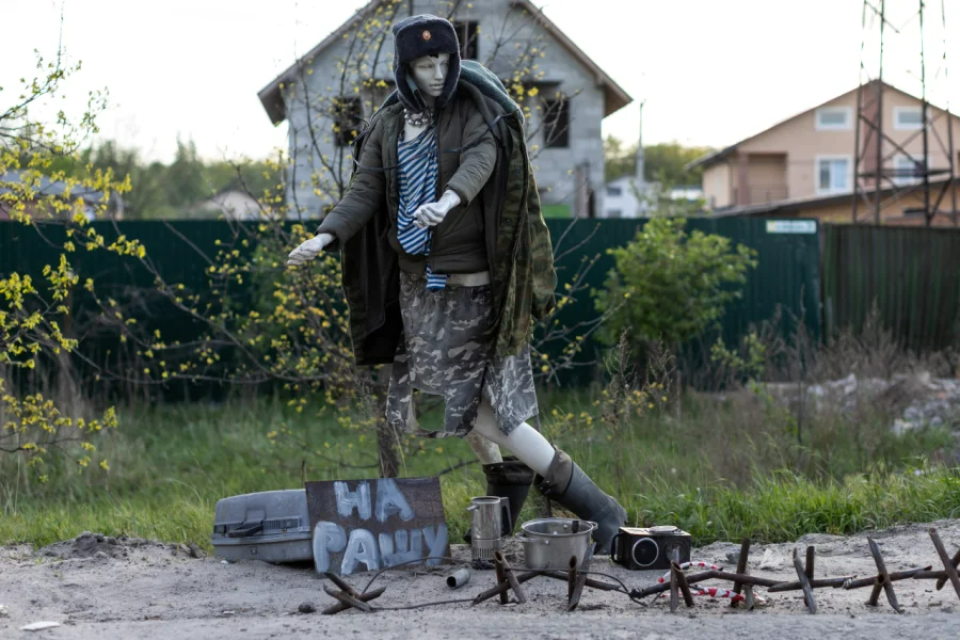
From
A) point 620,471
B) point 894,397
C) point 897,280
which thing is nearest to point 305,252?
point 620,471

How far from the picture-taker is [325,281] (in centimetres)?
604

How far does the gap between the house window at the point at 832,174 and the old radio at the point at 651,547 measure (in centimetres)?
4480

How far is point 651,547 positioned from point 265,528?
59.3 inches

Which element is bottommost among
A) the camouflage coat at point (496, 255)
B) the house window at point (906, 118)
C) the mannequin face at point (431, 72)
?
the camouflage coat at point (496, 255)

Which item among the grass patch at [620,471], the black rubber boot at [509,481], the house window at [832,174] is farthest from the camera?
the house window at [832,174]

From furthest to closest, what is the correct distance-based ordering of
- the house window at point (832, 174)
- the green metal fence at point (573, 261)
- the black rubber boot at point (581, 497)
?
the house window at point (832, 174) < the green metal fence at point (573, 261) < the black rubber boot at point (581, 497)

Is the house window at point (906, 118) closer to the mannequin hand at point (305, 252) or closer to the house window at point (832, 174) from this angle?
the house window at point (832, 174)

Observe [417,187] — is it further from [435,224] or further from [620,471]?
[620,471]

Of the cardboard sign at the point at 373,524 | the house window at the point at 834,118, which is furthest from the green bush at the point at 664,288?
the house window at the point at 834,118

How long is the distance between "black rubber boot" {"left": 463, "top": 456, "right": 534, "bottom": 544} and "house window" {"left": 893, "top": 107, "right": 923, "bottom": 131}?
47541 mm

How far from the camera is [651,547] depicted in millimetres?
3895

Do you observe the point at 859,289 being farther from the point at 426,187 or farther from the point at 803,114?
the point at 803,114

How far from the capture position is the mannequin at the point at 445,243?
3734 millimetres

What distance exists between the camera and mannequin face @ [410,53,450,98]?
3.71m
